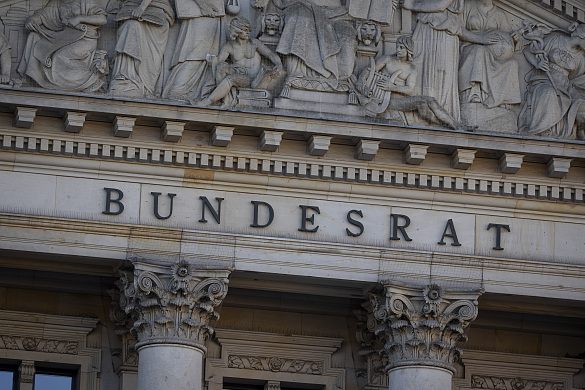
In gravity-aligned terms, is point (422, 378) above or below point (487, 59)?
below

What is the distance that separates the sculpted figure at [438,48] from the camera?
30250mm

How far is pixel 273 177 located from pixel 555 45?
532 cm

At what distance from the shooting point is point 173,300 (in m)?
28.5

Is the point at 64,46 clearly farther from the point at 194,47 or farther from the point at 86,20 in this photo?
the point at 194,47

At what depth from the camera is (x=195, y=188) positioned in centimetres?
2922

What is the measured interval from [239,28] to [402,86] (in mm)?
2771

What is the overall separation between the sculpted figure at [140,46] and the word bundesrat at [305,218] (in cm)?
170

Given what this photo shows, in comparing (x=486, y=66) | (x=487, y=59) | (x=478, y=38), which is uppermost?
(x=478, y=38)

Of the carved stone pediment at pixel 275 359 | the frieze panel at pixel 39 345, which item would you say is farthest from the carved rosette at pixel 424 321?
the frieze panel at pixel 39 345

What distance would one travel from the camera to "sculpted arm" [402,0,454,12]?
100 ft

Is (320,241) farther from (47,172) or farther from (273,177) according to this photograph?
(47,172)

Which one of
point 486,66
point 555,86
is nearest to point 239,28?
point 486,66

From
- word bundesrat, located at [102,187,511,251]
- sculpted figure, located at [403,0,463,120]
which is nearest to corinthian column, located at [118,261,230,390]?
word bundesrat, located at [102,187,511,251]

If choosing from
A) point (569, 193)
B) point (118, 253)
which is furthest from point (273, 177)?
point (569, 193)
